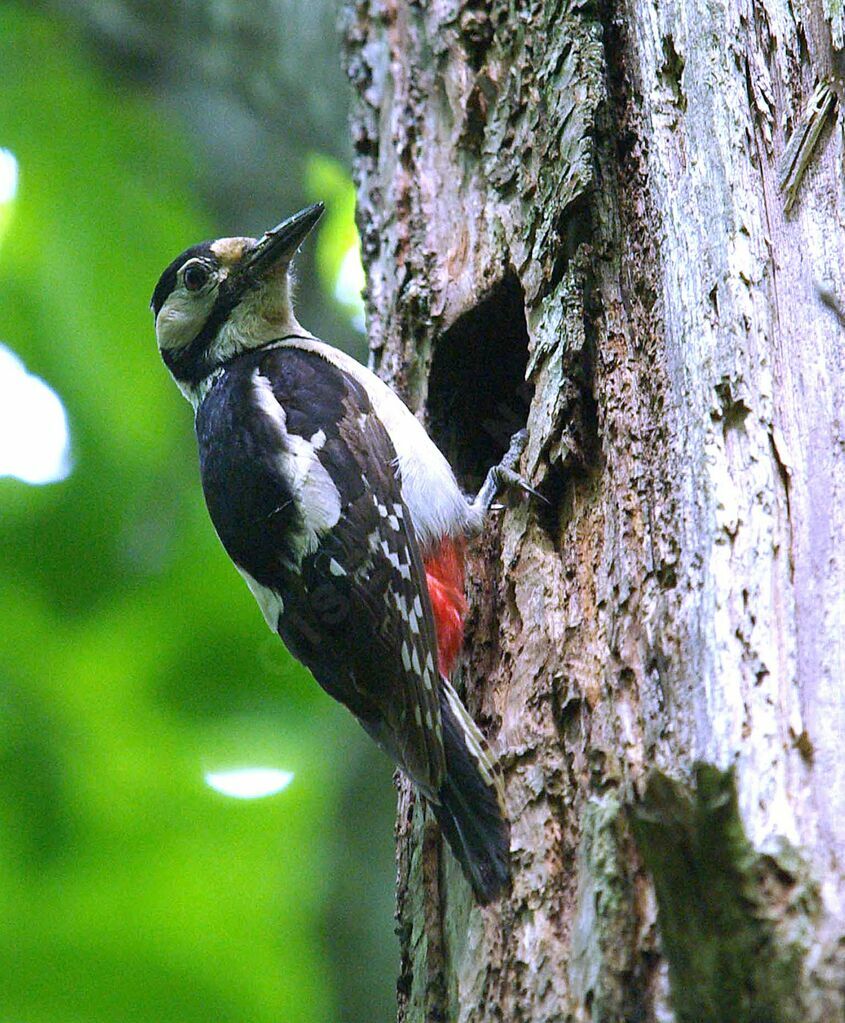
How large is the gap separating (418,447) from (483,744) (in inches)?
36.1

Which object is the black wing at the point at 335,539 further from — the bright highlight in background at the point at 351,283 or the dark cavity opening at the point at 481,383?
the bright highlight in background at the point at 351,283

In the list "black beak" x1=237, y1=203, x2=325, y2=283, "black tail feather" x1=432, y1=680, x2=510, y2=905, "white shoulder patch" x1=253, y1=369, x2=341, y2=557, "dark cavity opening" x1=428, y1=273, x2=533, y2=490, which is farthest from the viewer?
"black beak" x1=237, y1=203, x2=325, y2=283

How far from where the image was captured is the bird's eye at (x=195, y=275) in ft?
12.3

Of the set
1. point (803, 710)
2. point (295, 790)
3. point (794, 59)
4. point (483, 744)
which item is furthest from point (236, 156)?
point (803, 710)

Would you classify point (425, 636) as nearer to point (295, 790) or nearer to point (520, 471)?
point (520, 471)

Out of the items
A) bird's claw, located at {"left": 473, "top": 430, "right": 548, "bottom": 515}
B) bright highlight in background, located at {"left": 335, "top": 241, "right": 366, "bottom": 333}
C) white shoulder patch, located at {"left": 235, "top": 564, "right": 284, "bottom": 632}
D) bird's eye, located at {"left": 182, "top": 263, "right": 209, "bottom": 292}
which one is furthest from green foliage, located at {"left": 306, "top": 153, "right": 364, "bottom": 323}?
bird's claw, located at {"left": 473, "top": 430, "right": 548, "bottom": 515}

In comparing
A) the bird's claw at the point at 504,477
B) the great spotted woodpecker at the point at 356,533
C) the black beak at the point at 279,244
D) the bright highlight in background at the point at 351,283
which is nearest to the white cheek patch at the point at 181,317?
the black beak at the point at 279,244

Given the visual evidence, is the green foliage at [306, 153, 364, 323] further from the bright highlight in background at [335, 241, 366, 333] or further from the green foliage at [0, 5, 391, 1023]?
the green foliage at [0, 5, 391, 1023]

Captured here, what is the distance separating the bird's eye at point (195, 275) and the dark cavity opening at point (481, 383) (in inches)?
34.7

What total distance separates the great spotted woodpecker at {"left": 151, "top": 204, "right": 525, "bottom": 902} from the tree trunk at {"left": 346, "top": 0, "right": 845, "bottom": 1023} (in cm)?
10

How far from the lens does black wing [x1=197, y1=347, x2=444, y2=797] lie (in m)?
2.72

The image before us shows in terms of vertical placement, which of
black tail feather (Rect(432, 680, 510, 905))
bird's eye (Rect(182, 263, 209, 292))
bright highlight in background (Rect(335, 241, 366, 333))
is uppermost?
bright highlight in background (Rect(335, 241, 366, 333))

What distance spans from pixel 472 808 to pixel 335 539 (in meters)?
0.83

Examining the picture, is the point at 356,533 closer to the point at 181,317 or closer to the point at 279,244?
the point at 279,244
